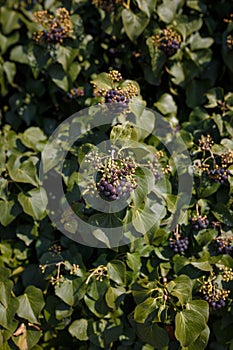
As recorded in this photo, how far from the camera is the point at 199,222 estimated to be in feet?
6.31

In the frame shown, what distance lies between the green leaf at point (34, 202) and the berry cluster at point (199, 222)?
60 centimetres

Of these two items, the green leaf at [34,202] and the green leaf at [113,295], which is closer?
the green leaf at [113,295]

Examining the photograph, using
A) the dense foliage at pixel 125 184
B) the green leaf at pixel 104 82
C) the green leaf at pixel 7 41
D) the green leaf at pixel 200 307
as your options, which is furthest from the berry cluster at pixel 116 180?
the green leaf at pixel 7 41

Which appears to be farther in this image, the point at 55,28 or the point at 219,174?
the point at 55,28

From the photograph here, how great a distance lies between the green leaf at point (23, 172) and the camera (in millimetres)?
2016

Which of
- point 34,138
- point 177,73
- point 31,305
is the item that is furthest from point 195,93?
point 31,305

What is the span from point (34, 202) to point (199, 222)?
2.18ft

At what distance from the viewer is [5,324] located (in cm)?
189

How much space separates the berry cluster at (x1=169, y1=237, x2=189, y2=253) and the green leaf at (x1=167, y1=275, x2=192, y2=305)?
0.58ft

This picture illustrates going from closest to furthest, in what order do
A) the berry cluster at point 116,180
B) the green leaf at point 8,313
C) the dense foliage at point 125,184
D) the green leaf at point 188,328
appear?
the berry cluster at point 116,180 → the green leaf at point 188,328 → the dense foliage at point 125,184 → the green leaf at point 8,313

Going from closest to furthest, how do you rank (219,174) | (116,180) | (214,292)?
(116,180) < (214,292) < (219,174)

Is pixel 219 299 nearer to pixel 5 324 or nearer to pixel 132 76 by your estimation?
pixel 5 324

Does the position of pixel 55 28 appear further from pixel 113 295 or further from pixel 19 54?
pixel 113 295

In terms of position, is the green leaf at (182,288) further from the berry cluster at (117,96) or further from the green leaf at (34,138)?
the green leaf at (34,138)
